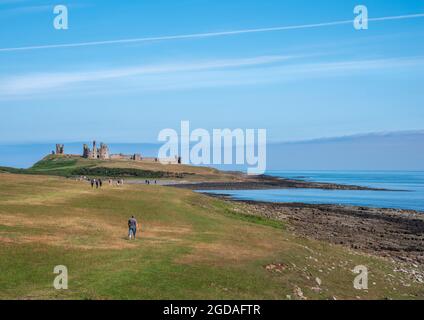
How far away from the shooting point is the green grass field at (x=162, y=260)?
2603 cm

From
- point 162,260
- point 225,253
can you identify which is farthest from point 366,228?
point 162,260

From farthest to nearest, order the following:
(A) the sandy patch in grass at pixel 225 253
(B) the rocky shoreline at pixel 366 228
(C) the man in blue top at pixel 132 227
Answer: (B) the rocky shoreline at pixel 366 228
(C) the man in blue top at pixel 132 227
(A) the sandy patch in grass at pixel 225 253

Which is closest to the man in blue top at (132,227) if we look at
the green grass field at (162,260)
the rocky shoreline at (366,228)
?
the green grass field at (162,260)

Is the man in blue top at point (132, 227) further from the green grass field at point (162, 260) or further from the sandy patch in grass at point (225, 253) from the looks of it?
the sandy patch in grass at point (225, 253)

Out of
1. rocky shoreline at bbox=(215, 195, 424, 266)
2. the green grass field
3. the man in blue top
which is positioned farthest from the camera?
rocky shoreline at bbox=(215, 195, 424, 266)

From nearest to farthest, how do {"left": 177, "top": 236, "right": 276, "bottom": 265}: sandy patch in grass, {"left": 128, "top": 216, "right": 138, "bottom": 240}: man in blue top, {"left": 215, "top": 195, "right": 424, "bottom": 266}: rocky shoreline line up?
{"left": 177, "top": 236, "right": 276, "bottom": 265}: sandy patch in grass → {"left": 128, "top": 216, "right": 138, "bottom": 240}: man in blue top → {"left": 215, "top": 195, "right": 424, "bottom": 266}: rocky shoreline

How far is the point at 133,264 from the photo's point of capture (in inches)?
1181

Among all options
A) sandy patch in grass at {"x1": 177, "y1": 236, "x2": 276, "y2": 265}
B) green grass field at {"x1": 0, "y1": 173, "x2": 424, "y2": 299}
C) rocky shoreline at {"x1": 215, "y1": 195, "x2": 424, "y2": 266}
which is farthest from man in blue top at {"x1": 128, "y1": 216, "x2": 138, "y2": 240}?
rocky shoreline at {"x1": 215, "y1": 195, "x2": 424, "y2": 266}

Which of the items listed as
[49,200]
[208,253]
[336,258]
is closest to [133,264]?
[208,253]

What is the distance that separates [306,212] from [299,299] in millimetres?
62938

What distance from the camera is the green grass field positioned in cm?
2603

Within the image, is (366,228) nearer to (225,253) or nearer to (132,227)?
(225,253)

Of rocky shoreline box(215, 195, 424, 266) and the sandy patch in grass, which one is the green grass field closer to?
the sandy patch in grass
